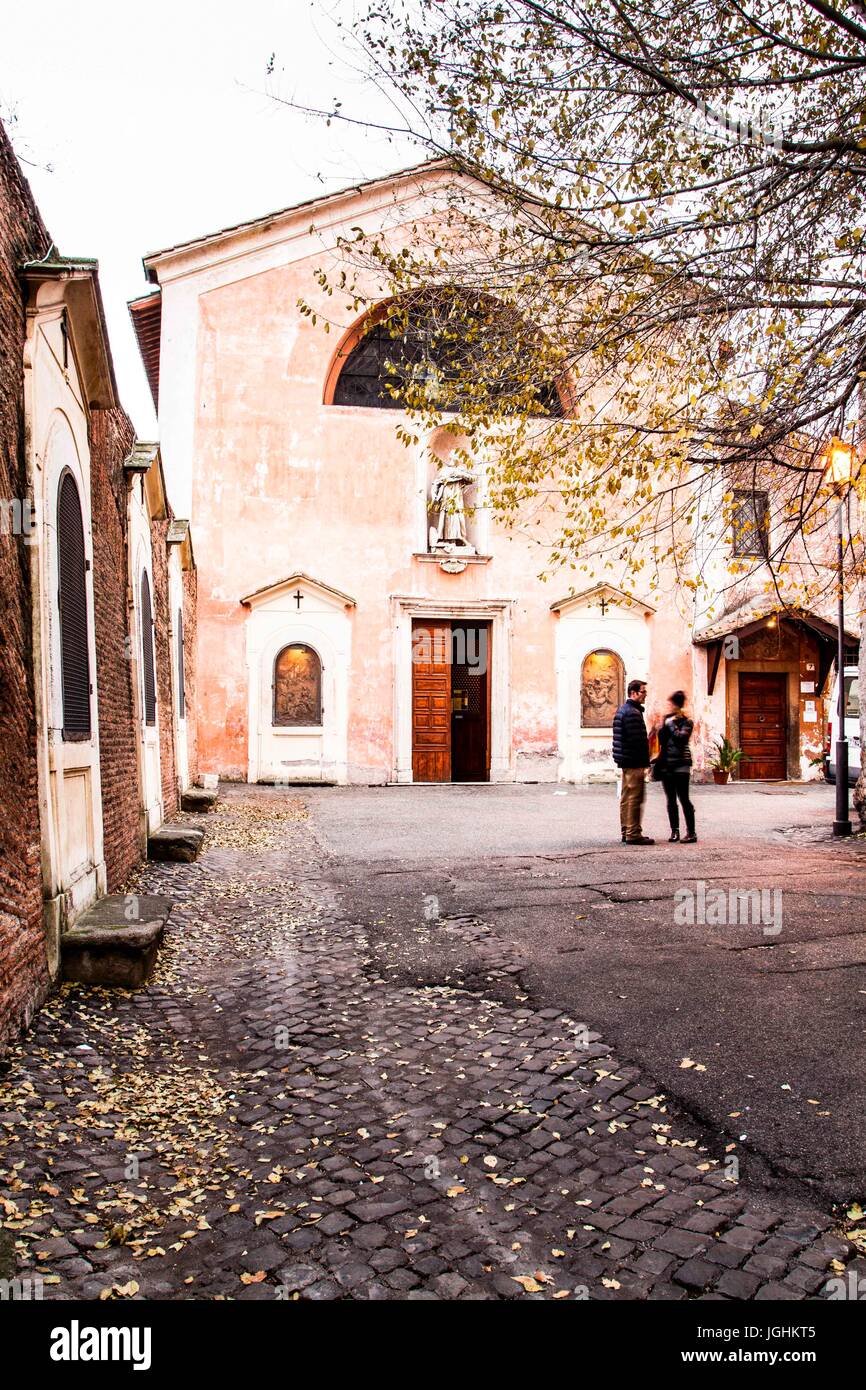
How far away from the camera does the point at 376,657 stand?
19734 millimetres

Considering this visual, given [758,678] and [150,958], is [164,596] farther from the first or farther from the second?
[758,678]

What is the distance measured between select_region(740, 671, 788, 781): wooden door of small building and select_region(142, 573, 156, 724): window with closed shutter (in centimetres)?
1506

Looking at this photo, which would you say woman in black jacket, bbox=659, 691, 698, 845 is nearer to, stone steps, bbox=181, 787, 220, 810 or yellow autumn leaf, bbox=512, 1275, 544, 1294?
stone steps, bbox=181, 787, 220, 810

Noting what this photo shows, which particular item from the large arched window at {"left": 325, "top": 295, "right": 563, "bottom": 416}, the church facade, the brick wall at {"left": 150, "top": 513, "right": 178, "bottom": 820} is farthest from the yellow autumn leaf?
the church facade

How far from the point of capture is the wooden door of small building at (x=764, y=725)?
2145 centimetres

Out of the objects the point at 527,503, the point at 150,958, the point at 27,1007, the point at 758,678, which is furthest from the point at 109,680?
the point at 758,678

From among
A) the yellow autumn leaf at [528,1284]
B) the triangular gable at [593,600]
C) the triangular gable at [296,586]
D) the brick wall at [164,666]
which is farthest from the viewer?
the triangular gable at [593,600]

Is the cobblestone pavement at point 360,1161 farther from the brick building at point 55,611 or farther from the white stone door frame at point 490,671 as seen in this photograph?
the white stone door frame at point 490,671

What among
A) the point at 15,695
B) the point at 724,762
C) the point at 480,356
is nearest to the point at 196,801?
the point at 480,356

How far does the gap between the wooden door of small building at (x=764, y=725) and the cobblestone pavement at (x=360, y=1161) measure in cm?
1773

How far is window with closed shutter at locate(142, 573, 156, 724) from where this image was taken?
9914 mm

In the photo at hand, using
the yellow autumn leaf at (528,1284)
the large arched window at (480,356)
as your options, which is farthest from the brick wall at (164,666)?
the yellow autumn leaf at (528,1284)
